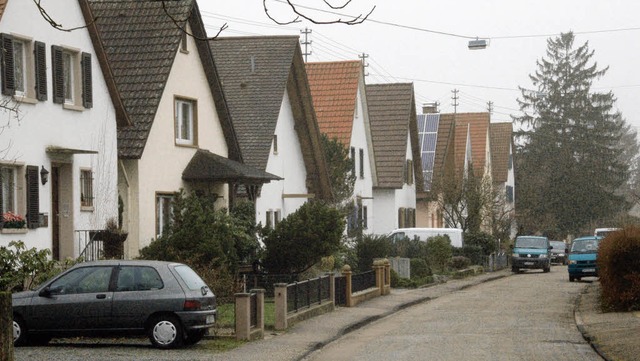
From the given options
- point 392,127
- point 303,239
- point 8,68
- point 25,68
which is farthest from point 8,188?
point 392,127

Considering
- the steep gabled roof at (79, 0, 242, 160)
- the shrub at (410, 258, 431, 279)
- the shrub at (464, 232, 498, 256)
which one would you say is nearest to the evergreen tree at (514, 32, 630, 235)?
the shrub at (464, 232, 498, 256)

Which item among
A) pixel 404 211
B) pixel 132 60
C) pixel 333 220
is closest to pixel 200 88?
pixel 132 60

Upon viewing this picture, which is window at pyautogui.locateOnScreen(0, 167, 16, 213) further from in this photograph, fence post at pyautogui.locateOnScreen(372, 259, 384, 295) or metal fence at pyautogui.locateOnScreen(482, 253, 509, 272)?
metal fence at pyautogui.locateOnScreen(482, 253, 509, 272)

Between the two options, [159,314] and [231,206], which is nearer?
[159,314]

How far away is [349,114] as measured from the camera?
55406mm

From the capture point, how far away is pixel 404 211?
64812 mm

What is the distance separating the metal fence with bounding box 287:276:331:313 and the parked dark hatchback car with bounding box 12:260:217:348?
5519 mm

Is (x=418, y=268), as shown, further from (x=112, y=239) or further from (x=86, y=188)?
(x=112, y=239)

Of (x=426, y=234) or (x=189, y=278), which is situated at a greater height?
(x=426, y=234)

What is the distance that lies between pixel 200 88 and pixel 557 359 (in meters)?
19.4

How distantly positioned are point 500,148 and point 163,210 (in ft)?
224

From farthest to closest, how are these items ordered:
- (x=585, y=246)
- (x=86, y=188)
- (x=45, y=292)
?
(x=585, y=246)
(x=86, y=188)
(x=45, y=292)

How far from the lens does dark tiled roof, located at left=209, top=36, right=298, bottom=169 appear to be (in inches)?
1657

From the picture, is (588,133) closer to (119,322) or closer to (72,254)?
(72,254)
